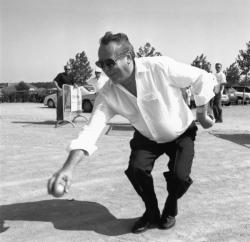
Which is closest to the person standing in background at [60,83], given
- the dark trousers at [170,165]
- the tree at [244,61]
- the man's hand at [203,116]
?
the dark trousers at [170,165]

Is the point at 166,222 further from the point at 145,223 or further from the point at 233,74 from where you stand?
the point at 233,74

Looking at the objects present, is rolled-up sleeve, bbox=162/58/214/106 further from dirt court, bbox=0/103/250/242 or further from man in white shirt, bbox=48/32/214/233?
dirt court, bbox=0/103/250/242

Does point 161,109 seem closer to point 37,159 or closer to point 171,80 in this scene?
point 171,80

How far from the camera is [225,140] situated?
8672 mm

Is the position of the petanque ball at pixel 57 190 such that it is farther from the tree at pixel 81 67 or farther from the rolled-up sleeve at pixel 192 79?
the tree at pixel 81 67

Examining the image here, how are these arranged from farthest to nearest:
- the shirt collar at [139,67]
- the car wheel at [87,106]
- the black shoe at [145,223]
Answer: the car wheel at [87,106]
the black shoe at [145,223]
the shirt collar at [139,67]

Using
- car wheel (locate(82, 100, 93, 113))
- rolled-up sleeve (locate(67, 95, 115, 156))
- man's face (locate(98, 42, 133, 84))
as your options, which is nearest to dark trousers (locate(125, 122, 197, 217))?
rolled-up sleeve (locate(67, 95, 115, 156))

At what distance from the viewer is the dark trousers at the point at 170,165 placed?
10.7ft

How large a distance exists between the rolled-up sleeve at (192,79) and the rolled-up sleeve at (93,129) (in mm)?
567

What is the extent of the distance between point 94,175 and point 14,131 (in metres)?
5.68

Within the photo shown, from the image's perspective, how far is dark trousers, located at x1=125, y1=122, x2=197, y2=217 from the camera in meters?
3.26

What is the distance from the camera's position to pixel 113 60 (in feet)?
9.22

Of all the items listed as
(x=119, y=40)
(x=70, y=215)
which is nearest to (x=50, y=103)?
(x=70, y=215)

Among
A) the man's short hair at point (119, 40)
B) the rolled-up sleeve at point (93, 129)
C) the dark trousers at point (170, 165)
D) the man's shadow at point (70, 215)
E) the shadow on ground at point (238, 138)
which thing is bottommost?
the shadow on ground at point (238, 138)
